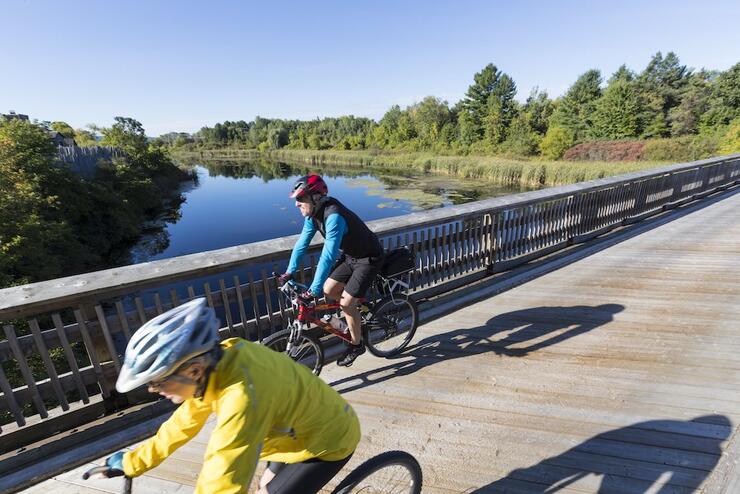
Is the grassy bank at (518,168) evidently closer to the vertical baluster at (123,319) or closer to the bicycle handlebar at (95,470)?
the vertical baluster at (123,319)

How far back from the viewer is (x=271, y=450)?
149 centimetres

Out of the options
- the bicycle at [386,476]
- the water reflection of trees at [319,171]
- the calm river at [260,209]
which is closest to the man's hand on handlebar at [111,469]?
the bicycle at [386,476]

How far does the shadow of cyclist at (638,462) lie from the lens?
225 centimetres

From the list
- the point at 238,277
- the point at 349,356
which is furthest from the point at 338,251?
the point at 238,277

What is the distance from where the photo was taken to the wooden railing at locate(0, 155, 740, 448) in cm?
260

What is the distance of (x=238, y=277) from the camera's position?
12.9 ft

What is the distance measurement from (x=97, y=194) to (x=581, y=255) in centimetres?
2688

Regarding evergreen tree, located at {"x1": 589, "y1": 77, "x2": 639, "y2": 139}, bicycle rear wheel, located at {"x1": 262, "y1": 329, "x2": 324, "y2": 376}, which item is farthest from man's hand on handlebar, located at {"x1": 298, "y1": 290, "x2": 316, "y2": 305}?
evergreen tree, located at {"x1": 589, "y1": 77, "x2": 639, "y2": 139}

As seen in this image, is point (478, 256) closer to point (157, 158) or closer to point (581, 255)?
point (581, 255)

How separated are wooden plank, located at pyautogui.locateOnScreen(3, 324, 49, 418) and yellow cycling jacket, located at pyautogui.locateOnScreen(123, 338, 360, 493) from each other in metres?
1.88

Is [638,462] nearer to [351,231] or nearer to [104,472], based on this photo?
[351,231]

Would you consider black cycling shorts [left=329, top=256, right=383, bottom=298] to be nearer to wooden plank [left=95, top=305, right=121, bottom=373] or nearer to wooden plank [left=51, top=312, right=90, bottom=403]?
wooden plank [left=95, top=305, right=121, bottom=373]

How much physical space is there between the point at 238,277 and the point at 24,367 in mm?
1774

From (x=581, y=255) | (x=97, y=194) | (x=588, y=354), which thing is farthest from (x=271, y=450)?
(x=97, y=194)
